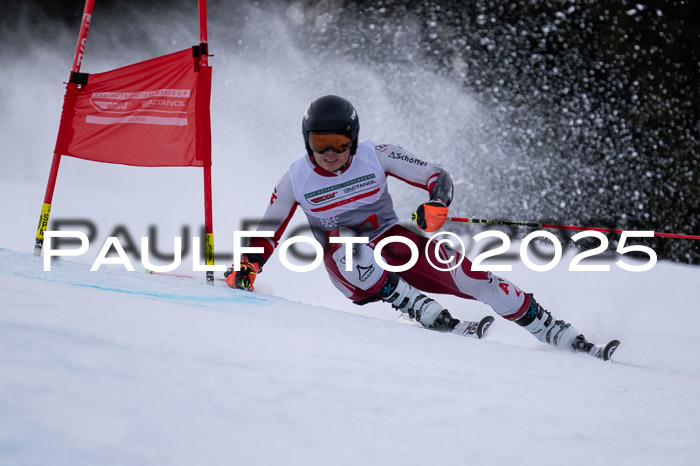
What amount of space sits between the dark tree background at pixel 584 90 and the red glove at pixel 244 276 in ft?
16.7

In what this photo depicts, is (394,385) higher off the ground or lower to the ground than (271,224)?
lower

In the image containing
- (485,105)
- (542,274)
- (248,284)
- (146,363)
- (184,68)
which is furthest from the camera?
(485,105)

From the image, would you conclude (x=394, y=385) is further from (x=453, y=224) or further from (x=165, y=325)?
(x=453, y=224)

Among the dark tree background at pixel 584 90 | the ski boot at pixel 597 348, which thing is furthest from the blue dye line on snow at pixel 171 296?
the dark tree background at pixel 584 90

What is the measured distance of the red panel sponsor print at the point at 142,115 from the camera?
3.56 meters

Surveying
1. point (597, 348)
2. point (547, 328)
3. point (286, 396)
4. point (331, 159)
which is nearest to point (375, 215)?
point (331, 159)

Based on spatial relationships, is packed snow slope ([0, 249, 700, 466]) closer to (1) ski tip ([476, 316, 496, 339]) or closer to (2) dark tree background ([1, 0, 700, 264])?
(1) ski tip ([476, 316, 496, 339])

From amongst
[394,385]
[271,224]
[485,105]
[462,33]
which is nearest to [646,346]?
[271,224]

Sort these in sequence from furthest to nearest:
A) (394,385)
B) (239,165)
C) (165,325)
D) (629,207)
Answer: (239,165)
(629,207)
(165,325)
(394,385)

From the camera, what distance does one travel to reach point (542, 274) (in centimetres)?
589

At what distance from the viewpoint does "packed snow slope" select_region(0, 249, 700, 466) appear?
0.89 meters

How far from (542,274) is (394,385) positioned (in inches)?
195

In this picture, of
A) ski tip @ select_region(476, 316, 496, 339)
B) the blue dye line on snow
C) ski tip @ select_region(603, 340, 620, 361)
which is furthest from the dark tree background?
the blue dye line on snow

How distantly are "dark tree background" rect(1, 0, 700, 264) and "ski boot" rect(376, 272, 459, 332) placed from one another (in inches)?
198
